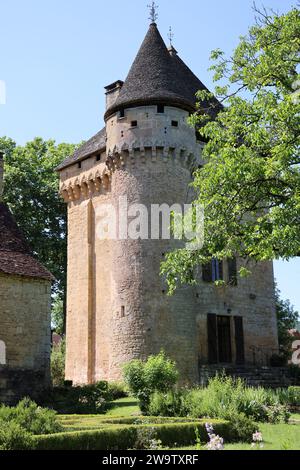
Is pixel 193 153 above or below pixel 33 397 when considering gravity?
above

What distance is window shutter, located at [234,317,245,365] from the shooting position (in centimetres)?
2648

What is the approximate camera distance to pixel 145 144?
24781mm

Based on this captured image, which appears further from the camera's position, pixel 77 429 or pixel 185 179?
pixel 185 179

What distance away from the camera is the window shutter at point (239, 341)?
26483mm

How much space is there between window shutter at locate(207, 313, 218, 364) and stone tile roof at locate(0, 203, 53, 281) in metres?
7.59

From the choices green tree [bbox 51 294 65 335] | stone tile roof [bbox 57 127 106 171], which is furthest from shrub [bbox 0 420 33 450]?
green tree [bbox 51 294 65 335]

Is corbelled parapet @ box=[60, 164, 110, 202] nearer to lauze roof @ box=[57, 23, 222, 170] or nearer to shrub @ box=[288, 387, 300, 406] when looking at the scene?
lauze roof @ box=[57, 23, 222, 170]

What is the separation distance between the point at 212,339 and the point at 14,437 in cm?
1623

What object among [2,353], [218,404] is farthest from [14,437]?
[2,353]

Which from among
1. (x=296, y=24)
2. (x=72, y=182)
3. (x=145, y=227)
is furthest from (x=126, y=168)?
(x=296, y=24)

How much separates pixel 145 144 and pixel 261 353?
445 inches

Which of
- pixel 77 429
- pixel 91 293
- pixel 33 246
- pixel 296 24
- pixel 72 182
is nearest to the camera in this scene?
pixel 77 429

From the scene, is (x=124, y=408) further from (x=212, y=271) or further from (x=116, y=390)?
(x=212, y=271)

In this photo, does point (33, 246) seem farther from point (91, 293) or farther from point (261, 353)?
point (261, 353)
